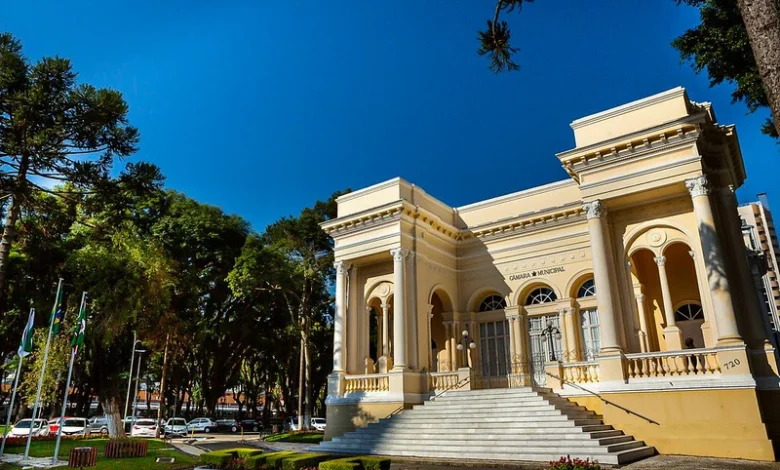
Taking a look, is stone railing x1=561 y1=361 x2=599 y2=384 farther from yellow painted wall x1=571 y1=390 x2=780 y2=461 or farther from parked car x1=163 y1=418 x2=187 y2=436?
parked car x1=163 y1=418 x2=187 y2=436

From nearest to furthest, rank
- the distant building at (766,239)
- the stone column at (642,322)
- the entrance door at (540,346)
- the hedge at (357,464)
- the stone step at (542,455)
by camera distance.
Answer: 1. the hedge at (357,464)
2. the stone step at (542,455)
3. the stone column at (642,322)
4. the entrance door at (540,346)
5. the distant building at (766,239)

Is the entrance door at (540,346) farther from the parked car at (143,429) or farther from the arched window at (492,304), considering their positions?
the parked car at (143,429)

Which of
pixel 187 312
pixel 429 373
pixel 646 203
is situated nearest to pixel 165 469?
pixel 429 373

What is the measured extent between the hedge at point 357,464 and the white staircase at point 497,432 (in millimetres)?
3885

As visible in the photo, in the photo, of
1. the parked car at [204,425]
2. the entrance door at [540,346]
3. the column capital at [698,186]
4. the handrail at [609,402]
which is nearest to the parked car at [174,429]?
the parked car at [204,425]

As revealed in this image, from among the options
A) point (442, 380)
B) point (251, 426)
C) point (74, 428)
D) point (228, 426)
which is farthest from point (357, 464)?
point (228, 426)

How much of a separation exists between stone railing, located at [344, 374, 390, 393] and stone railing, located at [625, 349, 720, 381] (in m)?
8.04

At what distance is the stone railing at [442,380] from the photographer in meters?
18.6

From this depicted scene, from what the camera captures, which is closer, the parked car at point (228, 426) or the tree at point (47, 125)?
the tree at point (47, 125)

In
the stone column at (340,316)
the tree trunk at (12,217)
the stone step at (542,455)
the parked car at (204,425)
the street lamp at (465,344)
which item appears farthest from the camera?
the parked car at (204,425)

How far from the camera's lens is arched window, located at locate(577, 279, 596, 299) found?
19.1 m

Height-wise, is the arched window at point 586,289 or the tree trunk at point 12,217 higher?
the tree trunk at point 12,217

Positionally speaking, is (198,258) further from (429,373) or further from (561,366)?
(561,366)

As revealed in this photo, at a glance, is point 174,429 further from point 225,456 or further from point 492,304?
point 225,456
